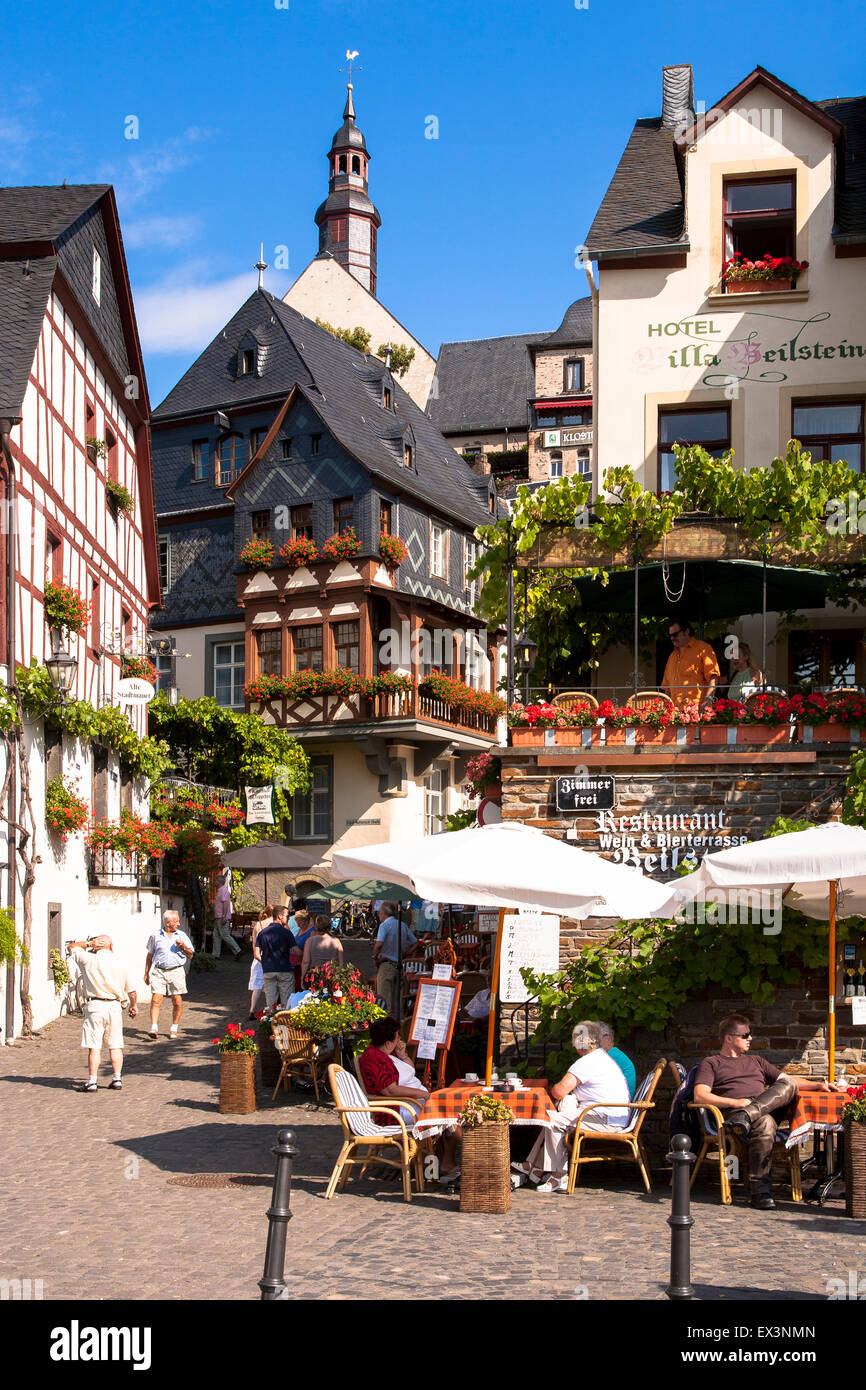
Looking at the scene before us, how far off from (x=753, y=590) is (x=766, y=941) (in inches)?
248

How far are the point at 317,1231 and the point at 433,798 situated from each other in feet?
93.5

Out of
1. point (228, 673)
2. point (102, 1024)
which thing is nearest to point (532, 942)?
point (102, 1024)

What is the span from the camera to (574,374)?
2522 inches

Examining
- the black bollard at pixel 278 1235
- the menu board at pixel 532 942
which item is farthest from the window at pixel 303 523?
the black bollard at pixel 278 1235

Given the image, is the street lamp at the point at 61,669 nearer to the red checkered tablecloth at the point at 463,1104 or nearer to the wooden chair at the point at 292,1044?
the wooden chair at the point at 292,1044

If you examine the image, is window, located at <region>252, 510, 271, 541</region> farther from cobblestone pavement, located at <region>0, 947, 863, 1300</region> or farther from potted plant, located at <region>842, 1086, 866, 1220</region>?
potted plant, located at <region>842, 1086, 866, 1220</region>

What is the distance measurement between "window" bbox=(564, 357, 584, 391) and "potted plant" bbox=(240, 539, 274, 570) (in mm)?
30263

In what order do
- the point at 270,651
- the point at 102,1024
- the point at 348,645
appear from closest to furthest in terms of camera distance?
the point at 102,1024
the point at 348,645
the point at 270,651

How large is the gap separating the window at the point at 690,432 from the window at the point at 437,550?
63.5 feet

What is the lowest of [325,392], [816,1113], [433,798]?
[816,1113]

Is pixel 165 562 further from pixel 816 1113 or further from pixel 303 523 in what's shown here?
pixel 816 1113

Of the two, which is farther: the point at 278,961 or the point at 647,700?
the point at 278,961

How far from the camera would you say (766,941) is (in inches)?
488
